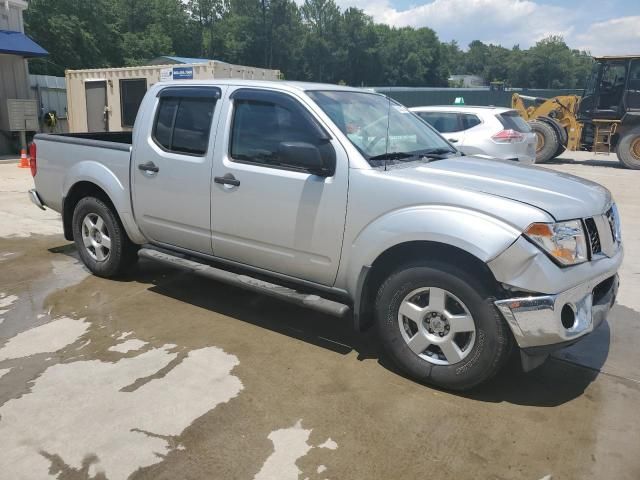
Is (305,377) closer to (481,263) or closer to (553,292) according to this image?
(481,263)

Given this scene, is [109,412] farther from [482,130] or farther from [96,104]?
[96,104]

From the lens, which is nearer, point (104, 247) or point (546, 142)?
point (104, 247)

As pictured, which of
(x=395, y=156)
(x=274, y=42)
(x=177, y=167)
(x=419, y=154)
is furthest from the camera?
(x=274, y=42)

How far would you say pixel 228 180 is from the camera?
166 inches

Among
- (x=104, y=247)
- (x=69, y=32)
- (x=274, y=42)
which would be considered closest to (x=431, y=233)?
(x=104, y=247)

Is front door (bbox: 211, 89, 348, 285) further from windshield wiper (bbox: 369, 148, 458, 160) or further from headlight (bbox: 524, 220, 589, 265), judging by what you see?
headlight (bbox: 524, 220, 589, 265)

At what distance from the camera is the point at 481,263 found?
3.25 m

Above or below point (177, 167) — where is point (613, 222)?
below

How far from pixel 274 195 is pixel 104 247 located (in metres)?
2.36

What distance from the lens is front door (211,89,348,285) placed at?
12.4 ft

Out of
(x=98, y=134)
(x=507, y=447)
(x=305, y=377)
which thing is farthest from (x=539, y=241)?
(x=98, y=134)

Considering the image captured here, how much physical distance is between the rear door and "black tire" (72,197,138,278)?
392mm

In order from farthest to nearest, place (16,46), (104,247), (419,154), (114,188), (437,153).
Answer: (16,46), (104,247), (114,188), (437,153), (419,154)

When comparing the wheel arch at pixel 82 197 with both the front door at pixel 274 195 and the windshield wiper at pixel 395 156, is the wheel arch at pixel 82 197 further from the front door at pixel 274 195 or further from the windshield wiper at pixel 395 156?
the windshield wiper at pixel 395 156
